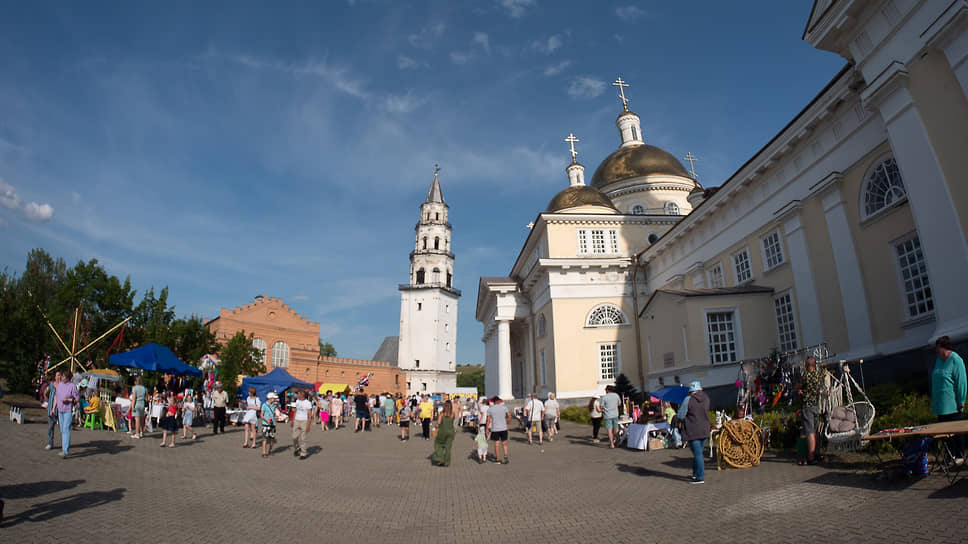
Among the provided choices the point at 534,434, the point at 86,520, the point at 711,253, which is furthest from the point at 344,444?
the point at 711,253

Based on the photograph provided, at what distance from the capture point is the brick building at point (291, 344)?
196ft

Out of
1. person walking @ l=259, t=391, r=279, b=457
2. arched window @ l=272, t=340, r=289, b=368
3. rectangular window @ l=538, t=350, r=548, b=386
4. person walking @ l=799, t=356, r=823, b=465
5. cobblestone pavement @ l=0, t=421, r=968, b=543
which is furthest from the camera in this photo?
arched window @ l=272, t=340, r=289, b=368

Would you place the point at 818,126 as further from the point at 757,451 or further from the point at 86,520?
the point at 86,520

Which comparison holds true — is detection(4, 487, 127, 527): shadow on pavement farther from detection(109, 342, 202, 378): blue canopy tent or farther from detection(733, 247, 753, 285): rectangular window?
detection(733, 247, 753, 285): rectangular window

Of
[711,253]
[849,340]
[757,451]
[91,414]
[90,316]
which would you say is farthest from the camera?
[90,316]

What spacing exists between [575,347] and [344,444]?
1511cm

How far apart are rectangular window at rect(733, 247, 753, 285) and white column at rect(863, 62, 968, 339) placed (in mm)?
9258

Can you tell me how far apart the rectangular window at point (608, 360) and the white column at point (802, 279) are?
1176cm

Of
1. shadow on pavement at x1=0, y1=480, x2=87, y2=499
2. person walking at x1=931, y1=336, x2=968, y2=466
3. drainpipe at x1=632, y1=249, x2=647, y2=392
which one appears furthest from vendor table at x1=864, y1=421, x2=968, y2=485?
drainpipe at x1=632, y1=249, x2=647, y2=392

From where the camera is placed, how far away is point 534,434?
18844 mm

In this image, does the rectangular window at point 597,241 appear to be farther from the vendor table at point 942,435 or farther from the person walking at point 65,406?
the person walking at point 65,406

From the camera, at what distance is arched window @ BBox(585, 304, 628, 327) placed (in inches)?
1113

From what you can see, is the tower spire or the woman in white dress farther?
the tower spire

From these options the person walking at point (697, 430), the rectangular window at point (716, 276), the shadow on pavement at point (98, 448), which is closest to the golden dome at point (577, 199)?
the rectangular window at point (716, 276)
